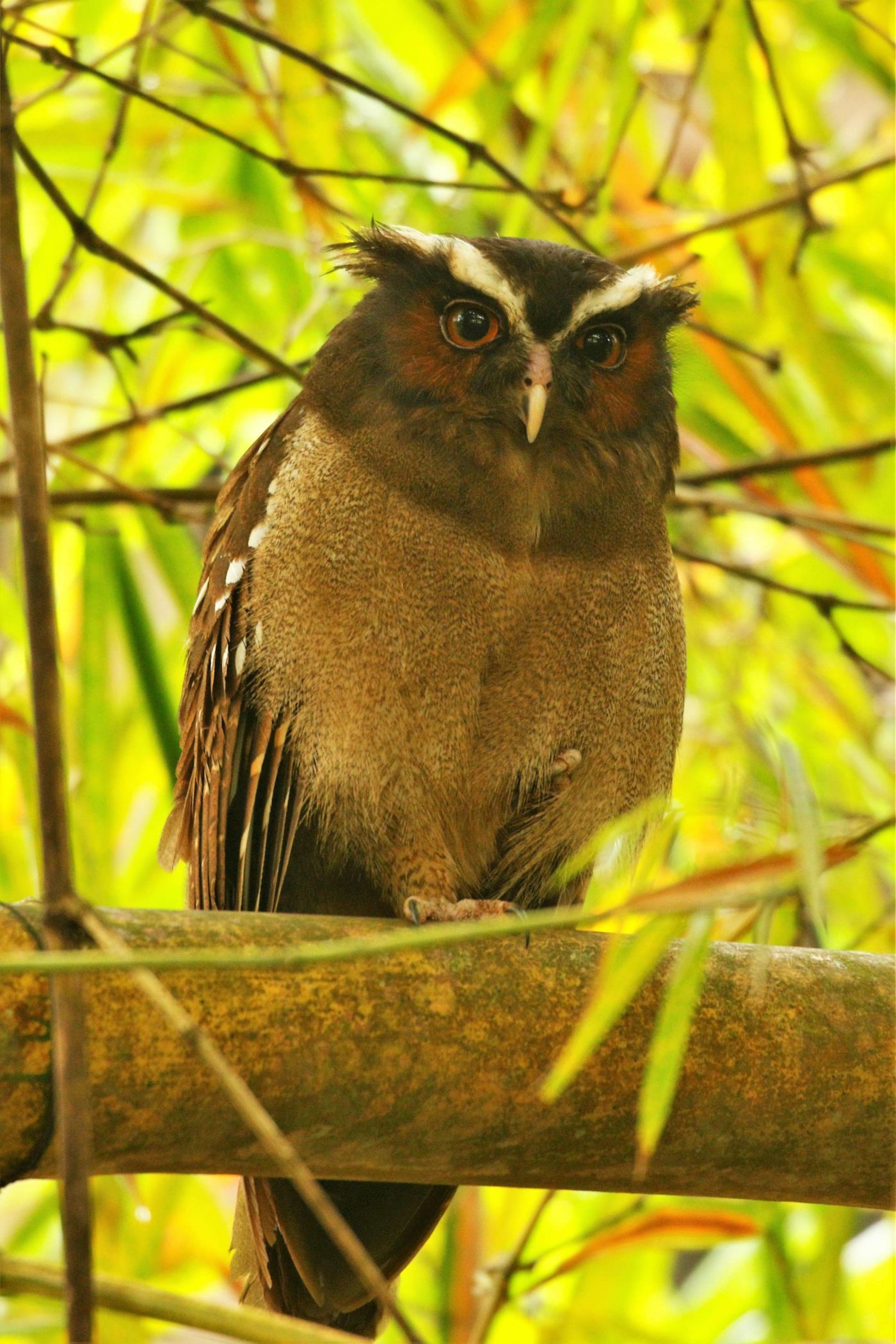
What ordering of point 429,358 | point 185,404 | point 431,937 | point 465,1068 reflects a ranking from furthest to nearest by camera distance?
point 185,404 < point 429,358 < point 465,1068 < point 431,937

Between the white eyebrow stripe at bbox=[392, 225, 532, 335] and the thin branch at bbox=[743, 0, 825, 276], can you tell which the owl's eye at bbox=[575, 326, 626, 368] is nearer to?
the white eyebrow stripe at bbox=[392, 225, 532, 335]

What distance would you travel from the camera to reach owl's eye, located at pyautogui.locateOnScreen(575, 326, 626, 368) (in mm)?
2256

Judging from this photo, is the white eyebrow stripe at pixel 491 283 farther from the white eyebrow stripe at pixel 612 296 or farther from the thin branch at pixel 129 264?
the thin branch at pixel 129 264

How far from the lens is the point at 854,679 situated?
368 centimetres

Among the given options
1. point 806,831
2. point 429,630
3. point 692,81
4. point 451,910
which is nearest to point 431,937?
point 806,831

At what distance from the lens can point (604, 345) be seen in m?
2.28

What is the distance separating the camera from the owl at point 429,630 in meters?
2.11

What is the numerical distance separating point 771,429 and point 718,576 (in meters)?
0.95

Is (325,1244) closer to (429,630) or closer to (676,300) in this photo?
(429,630)

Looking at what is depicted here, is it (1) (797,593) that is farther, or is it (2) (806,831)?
(1) (797,593)

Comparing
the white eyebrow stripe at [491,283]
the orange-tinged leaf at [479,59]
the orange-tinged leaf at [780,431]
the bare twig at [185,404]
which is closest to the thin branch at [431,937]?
the white eyebrow stripe at [491,283]

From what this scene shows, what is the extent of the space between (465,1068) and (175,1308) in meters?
0.57

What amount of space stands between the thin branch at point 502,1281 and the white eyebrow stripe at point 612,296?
1.21 metres

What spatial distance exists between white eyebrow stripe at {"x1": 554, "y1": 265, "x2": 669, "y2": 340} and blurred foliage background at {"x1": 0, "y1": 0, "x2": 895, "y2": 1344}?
Result: 181 mm
